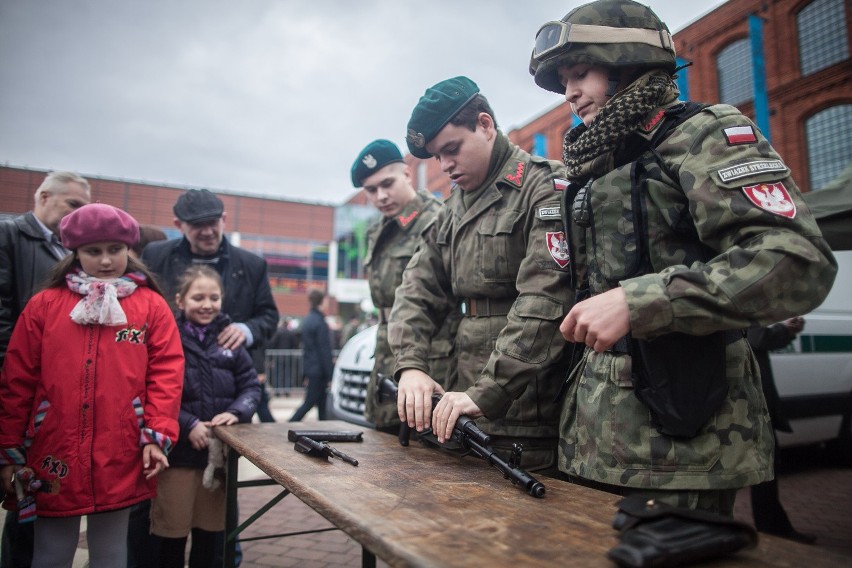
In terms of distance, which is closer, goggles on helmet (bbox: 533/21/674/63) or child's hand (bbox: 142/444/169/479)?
goggles on helmet (bbox: 533/21/674/63)

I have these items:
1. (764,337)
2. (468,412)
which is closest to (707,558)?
(468,412)

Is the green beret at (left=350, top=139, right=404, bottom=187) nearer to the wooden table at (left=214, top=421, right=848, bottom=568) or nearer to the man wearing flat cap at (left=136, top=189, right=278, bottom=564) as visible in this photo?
the man wearing flat cap at (left=136, top=189, right=278, bottom=564)

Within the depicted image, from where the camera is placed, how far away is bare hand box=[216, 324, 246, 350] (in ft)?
9.95

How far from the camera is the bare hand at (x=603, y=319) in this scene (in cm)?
119

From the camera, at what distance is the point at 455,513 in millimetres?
1217

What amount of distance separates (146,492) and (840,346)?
5906 mm

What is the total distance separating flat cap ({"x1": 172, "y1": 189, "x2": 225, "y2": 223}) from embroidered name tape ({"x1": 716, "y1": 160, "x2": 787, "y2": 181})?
288 cm

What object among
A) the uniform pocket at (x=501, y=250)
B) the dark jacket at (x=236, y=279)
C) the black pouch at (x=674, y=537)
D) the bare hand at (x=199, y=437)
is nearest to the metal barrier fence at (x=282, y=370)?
the dark jacket at (x=236, y=279)

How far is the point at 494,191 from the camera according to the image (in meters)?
2.16

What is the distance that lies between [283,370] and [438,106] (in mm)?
11572

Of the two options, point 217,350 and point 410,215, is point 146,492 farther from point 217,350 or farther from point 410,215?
point 410,215

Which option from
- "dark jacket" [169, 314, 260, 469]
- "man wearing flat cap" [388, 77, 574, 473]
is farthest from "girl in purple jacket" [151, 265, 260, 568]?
"man wearing flat cap" [388, 77, 574, 473]

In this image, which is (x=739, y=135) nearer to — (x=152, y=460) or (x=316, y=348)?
(x=152, y=460)

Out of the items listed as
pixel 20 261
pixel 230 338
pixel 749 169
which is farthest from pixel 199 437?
pixel 749 169
